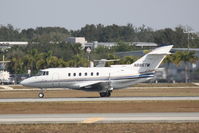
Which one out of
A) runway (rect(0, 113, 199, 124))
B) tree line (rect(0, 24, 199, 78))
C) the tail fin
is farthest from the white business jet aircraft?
tree line (rect(0, 24, 199, 78))

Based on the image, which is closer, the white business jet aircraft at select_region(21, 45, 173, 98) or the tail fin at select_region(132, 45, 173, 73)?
the white business jet aircraft at select_region(21, 45, 173, 98)

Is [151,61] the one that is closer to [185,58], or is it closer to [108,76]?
[108,76]

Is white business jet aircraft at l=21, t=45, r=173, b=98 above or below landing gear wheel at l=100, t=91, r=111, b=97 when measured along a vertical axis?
above

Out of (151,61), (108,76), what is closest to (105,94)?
(108,76)

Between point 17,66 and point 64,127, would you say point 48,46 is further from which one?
point 64,127

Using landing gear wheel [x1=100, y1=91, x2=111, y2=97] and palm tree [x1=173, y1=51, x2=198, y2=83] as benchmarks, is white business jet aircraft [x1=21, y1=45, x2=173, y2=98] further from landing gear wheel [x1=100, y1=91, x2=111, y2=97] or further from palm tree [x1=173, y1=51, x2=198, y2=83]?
palm tree [x1=173, y1=51, x2=198, y2=83]

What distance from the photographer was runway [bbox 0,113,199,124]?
113ft

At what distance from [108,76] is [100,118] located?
71.4 feet

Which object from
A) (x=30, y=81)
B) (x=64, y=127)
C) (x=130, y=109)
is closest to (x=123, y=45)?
(x=30, y=81)

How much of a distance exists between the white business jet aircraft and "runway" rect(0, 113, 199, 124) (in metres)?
18.7

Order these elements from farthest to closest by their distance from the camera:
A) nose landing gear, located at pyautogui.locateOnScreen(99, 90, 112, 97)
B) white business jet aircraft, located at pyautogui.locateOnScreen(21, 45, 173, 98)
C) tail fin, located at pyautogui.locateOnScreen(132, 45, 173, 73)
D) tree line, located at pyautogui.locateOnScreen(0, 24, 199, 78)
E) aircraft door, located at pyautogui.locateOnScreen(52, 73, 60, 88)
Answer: tree line, located at pyautogui.locateOnScreen(0, 24, 199, 78) < aircraft door, located at pyautogui.locateOnScreen(52, 73, 60, 88) < nose landing gear, located at pyautogui.locateOnScreen(99, 90, 112, 97) < tail fin, located at pyautogui.locateOnScreen(132, 45, 173, 73) < white business jet aircraft, located at pyautogui.locateOnScreen(21, 45, 173, 98)

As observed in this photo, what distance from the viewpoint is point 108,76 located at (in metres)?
57.5

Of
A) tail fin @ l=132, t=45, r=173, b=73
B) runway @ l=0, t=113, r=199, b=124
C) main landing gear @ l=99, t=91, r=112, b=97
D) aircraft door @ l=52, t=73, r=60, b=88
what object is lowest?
runway @ l=0, t=113, r=199, b=124

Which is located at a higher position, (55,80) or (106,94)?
(55,80)
